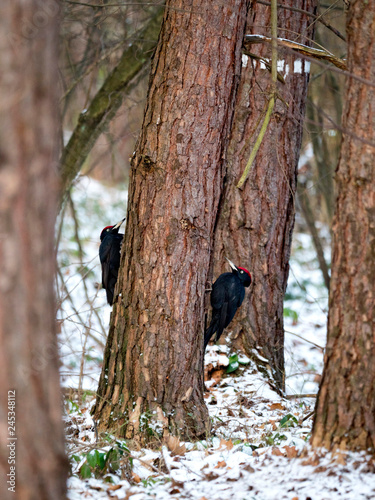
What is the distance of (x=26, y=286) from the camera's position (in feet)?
5.37

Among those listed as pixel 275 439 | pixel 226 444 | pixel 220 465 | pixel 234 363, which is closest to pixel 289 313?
pixel 234 363

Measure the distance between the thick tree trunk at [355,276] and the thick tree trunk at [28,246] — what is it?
49.6 inches

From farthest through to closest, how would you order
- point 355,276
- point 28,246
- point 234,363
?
1. point 234,363
2. point 355,276
3. point 28,246

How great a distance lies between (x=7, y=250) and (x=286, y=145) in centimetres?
327

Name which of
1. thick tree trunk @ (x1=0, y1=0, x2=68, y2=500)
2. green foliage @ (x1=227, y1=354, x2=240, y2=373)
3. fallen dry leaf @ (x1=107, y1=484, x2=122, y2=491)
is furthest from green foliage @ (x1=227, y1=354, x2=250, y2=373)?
thick tree trunk @ (x1=0, y1=0, x2=68, y2=500)

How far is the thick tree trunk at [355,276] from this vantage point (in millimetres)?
2283

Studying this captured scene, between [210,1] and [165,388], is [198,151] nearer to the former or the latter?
[210,1]

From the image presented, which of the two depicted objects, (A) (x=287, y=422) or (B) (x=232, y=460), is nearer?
(B) (x=232, y=460)

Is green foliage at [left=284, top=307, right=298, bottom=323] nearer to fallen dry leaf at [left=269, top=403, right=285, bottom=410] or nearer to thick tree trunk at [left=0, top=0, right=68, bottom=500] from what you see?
fallen dry leaf at [left=269, top=403, right=285, bottom=410]

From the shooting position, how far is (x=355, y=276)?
7.54 feet

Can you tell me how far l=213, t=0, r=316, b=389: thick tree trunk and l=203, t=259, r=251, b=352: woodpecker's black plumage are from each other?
8.7 inches

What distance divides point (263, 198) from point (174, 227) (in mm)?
1512

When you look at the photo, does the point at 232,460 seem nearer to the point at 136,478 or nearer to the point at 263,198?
the point at 136,478

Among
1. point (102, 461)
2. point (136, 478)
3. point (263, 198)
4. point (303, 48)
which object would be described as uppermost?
point (303, 48)
